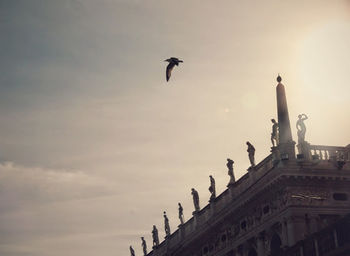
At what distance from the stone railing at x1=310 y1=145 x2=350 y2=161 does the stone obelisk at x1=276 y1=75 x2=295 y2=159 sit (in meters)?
1.62

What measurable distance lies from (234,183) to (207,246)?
24.2ft

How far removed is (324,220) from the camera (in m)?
43.7

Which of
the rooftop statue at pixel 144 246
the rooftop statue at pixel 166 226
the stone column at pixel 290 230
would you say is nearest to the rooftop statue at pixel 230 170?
the stone column at pixel 290 230

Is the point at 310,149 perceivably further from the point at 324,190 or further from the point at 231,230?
the point at 231,230

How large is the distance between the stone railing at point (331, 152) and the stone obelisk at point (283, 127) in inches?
63.6

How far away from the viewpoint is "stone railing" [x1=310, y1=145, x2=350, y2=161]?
45.4 metres

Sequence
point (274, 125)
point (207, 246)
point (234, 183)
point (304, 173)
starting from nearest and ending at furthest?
point (304, 173), point (274, 125), point (234, 183), point (207, 246)

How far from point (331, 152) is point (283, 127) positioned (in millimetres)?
3410

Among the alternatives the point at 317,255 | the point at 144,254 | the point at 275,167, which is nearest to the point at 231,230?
the point at 275,167

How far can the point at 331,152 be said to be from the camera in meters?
45.7

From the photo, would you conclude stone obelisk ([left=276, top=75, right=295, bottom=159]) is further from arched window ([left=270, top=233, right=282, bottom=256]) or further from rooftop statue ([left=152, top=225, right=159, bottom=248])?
rooftop statue ([left=152, top=225, right=159, bottom=248])

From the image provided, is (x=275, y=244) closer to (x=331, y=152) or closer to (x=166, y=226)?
(x=331, y=152)

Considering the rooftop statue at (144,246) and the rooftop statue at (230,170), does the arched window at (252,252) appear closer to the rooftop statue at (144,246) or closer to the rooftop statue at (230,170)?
the rooftop statue at (230,170)

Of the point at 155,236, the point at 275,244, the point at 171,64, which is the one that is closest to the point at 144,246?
the point at 155,236
